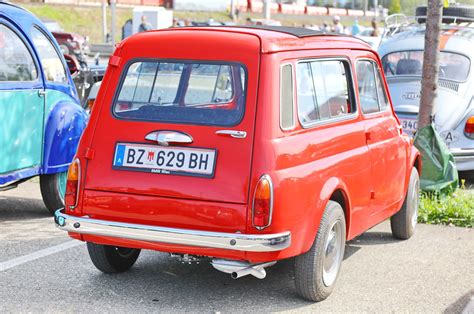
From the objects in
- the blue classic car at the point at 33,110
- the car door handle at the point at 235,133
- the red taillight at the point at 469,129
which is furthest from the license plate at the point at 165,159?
the red taillight at the point at 469,129

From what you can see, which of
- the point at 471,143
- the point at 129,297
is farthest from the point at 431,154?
the point at 129,297

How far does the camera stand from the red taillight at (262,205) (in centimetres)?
520

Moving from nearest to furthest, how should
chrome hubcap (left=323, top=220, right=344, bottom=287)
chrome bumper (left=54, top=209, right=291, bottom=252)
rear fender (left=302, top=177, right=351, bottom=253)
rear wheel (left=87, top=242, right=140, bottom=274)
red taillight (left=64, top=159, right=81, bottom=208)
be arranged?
1. chrome bumper (left=54, top=209, right=291, bottom=252)
2. rear fender (left=302, top=177, right=351, bottom=253)
3. red taillight (left=64, top=159, right=81, bottom=208)
4. chrome hubcap (left=323, top=220, right=344, bottom=287)
5. rear wheel (left=87, top=242, right=140, bottom=274)

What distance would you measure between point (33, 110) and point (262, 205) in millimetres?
3570

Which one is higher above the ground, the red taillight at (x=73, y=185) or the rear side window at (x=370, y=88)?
the rear side window at (x=370, y=88)

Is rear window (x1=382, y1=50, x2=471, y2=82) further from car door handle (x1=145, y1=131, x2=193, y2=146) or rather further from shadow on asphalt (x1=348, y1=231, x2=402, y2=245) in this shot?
car door handle (x1=145, y1=131, x2=193, y2=146)

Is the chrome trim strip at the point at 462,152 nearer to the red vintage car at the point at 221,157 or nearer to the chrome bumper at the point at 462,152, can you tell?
the chrome bumper at the point at 462,152

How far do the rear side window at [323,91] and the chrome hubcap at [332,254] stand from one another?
2.54 ft

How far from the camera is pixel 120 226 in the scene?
17.9 feet

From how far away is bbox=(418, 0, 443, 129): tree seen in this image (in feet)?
30.7

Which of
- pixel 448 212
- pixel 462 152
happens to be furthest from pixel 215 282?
pixel 462 152

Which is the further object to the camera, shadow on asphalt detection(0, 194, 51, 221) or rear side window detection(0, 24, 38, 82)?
shadow on asphalt detection(0, 194, 51, 221)

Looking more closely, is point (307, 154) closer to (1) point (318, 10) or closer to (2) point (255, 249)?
(2) point (255, 249)

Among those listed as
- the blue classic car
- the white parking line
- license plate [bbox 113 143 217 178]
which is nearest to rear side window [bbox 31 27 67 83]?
the blue classic car
